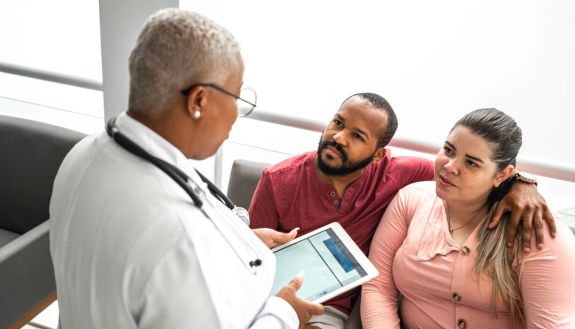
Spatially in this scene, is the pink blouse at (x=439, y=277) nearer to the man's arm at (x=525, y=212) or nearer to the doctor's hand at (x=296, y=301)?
the man's arm at (x=525, y=212)

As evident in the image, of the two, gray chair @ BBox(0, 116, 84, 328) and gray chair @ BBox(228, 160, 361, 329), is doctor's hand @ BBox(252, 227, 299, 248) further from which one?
gray chair @ BBox(0, 116, 84, 328)

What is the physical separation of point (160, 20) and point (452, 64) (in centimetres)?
235

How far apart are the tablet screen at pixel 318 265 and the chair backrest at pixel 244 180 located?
1.45 feet

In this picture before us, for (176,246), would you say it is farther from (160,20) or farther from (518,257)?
(518,257)

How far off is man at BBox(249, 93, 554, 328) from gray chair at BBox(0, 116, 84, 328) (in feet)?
2.76

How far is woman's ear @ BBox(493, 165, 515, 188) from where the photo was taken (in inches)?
59.4

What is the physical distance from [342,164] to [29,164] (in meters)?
1.37

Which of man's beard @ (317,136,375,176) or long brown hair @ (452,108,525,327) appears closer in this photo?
long brown hair @ (452,108,525,327)

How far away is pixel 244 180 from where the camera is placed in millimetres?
1929

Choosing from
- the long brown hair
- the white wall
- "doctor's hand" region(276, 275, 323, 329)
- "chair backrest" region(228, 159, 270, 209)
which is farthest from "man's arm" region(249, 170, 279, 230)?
the white wall

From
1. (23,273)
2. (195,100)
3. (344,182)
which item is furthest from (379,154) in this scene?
(23,273)

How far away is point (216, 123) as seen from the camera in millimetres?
937

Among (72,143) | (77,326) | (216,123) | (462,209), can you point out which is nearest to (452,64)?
(462,209)

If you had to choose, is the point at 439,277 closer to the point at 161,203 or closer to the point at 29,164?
the point at 161,203
